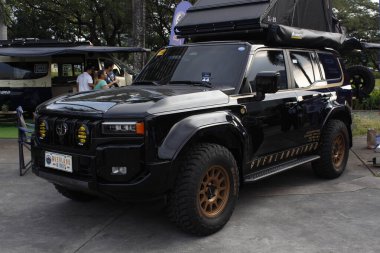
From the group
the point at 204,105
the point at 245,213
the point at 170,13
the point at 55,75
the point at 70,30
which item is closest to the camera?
the point at 204,105

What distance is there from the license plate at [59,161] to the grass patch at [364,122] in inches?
302

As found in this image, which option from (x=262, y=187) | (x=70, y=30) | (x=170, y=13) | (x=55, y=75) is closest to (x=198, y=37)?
(x=262, y=187)

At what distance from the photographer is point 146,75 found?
5.80 m

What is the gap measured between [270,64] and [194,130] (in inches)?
69.8

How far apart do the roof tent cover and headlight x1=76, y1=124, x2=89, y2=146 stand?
8.72 ft

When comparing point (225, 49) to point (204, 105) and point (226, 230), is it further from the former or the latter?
point (226, 230)

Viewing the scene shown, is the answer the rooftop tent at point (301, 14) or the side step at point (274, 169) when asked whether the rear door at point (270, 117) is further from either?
the rooftop tent at point (301, 14)

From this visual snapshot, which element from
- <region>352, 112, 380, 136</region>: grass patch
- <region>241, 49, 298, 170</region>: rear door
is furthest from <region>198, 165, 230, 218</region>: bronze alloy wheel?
<region>352, 112, 380, 136</region>: grass patch

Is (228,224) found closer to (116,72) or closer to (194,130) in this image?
(194,130)

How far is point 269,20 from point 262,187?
214cm

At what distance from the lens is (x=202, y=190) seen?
4371mm

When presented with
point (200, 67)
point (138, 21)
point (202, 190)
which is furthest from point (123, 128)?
point (138, 21)

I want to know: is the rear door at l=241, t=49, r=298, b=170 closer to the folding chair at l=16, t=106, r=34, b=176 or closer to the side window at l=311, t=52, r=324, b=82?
the side window at l=311, t=52, r=324, b=82

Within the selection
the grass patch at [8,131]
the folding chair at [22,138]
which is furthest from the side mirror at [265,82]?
the grass patch at [8,131]
